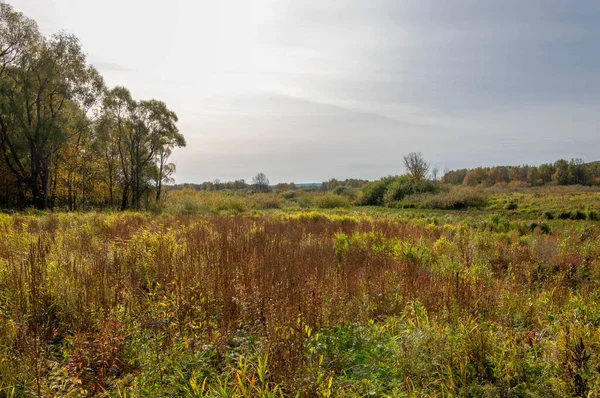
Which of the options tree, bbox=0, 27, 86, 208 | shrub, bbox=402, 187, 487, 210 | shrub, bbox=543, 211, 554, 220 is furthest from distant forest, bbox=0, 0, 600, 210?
shrub, bbox=543, 211, 554, 220

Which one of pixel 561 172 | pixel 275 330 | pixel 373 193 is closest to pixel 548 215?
pixel 275 330

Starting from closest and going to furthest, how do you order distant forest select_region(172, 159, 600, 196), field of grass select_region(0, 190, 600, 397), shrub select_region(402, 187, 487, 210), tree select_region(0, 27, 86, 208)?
field of grass select_region(0, 190, 600, 397) < tree select_region(0, 27, 86, 208) < shrub select_region(402, 187, 487, 210) < distant forest select_region(172, 159, 600, 196)

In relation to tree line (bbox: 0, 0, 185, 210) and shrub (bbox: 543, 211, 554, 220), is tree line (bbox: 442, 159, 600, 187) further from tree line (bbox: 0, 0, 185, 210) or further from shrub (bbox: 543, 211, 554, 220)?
tree line (bbox: 0, 0, 185, 210)

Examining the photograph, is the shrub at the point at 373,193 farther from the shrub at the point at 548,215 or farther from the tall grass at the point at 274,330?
the tall grass at the point at 274,330

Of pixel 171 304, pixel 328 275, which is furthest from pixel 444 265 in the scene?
pixel 171 304

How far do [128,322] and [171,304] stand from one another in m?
0.53

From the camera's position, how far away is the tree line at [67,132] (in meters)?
20.2

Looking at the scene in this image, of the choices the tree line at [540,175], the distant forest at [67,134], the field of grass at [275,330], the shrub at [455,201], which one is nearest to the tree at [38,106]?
the distant forest at [67,134]

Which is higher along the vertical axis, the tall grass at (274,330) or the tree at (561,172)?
the tree at (561,172)

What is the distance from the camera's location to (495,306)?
169 inches

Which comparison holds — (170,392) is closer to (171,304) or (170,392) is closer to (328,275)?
(171,304)

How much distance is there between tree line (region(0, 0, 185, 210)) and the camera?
20234 millimetres

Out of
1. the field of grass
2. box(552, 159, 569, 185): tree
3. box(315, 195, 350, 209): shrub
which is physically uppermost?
box(552, 159, 569, 185): tree

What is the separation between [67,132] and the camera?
22109 mm
